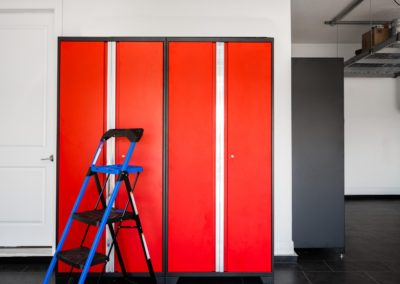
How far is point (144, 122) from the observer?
2881 millimetres

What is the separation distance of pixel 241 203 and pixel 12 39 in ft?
10.0

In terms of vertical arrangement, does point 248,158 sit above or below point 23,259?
above

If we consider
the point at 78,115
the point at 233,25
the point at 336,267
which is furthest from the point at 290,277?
the point at 233,25

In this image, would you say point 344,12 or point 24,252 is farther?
point 344,12

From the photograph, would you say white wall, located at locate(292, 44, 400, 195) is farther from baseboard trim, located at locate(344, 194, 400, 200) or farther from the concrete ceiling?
the concrete ceiling

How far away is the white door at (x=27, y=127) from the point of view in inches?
139

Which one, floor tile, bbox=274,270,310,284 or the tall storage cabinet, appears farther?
floor tile, bbox=274,270,310,284

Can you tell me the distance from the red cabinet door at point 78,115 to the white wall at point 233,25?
75cm

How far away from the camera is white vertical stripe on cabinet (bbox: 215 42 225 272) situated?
2859 mm

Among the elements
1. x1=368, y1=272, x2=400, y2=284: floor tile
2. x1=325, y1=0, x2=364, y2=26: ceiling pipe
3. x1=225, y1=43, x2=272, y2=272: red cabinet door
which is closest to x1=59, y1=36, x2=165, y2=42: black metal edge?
x1=225, y1=43, x2=272, y2=272: red cabinet door

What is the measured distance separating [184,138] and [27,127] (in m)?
1.90

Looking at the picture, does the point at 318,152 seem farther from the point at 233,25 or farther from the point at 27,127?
the point at 27,127

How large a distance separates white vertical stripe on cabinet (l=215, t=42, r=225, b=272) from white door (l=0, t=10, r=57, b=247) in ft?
6.06

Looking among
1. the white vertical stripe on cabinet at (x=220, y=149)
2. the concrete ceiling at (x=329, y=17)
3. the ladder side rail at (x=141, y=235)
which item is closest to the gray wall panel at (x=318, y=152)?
the white vertical stripe on cabinet at (x=220, y=149)
